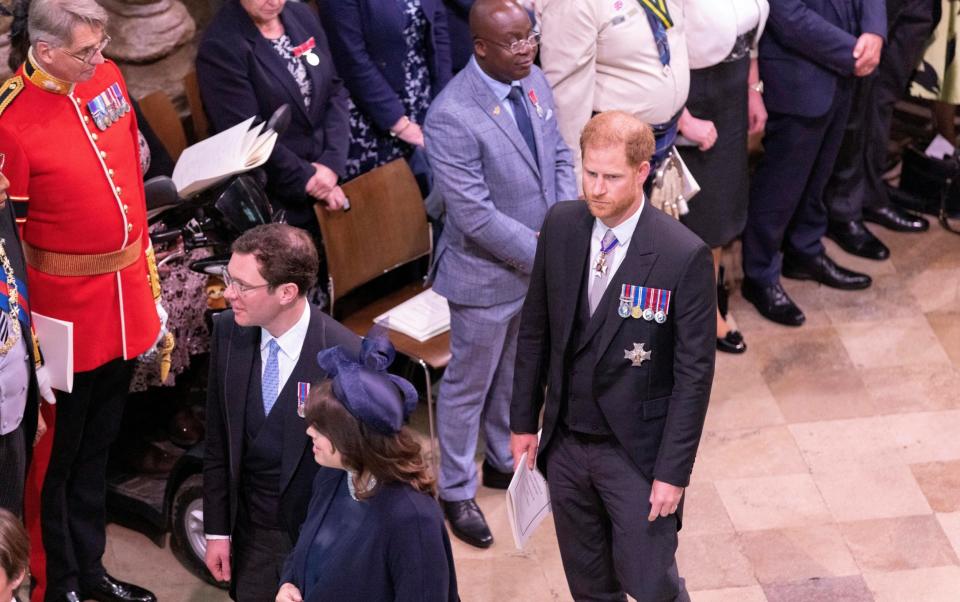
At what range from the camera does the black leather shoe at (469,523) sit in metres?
4.72

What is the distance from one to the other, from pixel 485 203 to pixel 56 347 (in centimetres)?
131

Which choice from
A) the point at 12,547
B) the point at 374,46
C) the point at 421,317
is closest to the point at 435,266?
the point at 421,317

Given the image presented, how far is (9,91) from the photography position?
3717mm

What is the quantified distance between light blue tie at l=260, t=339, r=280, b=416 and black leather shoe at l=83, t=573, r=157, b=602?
123 centimetres

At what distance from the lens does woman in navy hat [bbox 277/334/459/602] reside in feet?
9.69

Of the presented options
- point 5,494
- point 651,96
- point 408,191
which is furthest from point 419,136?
point 5,494

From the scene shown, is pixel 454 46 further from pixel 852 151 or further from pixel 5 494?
pixel 5 494

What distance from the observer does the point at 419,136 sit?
5211 mm

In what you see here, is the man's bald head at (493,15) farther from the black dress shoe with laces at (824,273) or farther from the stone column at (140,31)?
the black dress shoe with laces at (824,273)

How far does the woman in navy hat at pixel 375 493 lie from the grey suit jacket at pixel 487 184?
1.34 meters

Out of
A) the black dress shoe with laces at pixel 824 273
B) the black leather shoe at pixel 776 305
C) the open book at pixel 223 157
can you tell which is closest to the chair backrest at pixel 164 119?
the open book at pixel 223 157

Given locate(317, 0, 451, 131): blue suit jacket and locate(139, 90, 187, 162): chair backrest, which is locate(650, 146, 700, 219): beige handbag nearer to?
locate(317, 0, 451, 131): blue suit jacket

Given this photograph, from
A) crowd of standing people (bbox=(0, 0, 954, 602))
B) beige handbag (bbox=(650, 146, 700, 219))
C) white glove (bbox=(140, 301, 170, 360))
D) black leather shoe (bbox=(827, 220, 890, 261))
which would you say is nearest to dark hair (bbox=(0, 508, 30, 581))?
crowd of standing people (bbox=(0, 0, 954, 602))

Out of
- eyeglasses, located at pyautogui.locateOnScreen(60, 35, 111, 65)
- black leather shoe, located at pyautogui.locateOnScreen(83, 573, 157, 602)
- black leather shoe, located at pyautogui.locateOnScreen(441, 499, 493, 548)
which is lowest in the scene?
black leather shoe, located at pyautogui.locateOnScreen(441, 499, 493, 548)
